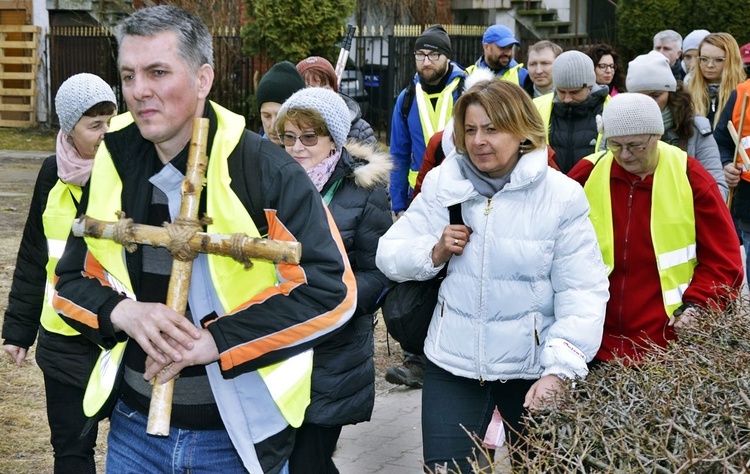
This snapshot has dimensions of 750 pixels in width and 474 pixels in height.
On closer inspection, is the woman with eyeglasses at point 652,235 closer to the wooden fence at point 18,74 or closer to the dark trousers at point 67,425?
the dark trousers at point 67,425

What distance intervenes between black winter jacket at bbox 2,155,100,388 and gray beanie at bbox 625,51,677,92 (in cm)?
317

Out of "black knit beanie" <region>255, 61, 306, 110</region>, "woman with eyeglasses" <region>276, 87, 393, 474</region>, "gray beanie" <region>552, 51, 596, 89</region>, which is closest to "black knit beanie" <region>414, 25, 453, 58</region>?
"gray beanie" <region>552, 51, 596, 89</region>

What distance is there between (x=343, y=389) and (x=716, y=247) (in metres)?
1.65

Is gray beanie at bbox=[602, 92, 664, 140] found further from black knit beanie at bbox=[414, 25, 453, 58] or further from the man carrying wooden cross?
black knit beanie at bbox=[414, 25, 453, 58]

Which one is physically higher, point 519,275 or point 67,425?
point 519,275

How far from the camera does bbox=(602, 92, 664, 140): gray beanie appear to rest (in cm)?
468

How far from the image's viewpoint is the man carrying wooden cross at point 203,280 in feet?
9.77

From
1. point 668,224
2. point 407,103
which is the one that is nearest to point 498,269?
point 668,224

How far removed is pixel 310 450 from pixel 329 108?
1407 millimetres

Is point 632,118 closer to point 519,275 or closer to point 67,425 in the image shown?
point 519,275

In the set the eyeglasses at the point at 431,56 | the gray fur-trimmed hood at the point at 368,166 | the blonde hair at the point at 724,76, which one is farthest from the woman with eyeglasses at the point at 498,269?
the blonde hair at the point at 724,76

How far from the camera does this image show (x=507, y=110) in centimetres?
406

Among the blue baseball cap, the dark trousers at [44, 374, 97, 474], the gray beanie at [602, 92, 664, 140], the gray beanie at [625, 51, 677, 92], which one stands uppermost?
the blue baseball cap

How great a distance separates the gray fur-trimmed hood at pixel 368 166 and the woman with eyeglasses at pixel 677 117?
1.98m
